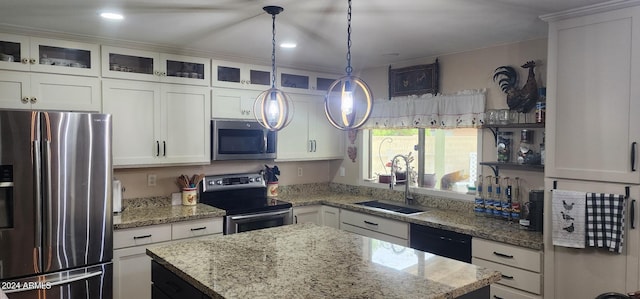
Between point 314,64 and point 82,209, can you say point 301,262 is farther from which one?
point 314,64

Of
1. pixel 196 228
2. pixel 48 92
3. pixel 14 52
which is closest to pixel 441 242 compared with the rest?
pixel 196 228

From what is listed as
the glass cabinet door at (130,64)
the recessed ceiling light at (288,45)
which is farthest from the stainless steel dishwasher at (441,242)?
the glass cabinet door at (130,64)

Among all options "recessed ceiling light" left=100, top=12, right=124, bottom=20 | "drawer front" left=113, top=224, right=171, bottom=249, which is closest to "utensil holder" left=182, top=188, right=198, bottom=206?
"drawer front" left=113, top=224, right=171, bottom=249

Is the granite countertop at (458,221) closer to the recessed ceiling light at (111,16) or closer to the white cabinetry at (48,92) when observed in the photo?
the white cabinetry at (48,92)

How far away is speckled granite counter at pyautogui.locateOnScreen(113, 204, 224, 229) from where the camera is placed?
126 inches

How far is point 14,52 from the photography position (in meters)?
2.97

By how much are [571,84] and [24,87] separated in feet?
11.8

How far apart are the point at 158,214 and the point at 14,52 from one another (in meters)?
1.53

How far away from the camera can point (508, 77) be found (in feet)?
11.0

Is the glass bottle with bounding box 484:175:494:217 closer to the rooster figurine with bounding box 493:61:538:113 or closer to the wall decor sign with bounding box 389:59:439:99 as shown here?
the rooster figurine with bounding box 493:61:538:113

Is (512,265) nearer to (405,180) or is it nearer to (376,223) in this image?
(376,223)

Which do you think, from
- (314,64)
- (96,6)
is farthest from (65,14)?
(314,64)

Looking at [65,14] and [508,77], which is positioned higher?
[65,14]

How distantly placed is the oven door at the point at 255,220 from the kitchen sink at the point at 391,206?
0.73 m
